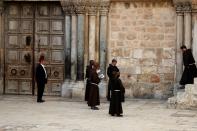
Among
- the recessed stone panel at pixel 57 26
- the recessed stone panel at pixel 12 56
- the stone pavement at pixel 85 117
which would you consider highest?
the recessed stone panel at pixel 57 26

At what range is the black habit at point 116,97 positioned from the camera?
573 inches

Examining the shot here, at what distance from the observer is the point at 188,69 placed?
17.9m

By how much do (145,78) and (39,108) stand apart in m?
4.62

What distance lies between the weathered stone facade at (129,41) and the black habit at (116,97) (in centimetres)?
457

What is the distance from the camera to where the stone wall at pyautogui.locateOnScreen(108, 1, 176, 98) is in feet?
62.5

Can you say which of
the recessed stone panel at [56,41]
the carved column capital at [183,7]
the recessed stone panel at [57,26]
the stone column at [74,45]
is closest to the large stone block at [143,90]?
the stone column at [74,45]

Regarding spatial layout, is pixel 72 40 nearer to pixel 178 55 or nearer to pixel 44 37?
pixel 44 37

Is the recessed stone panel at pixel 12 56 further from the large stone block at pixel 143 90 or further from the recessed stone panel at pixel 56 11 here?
the large stone block at pixel 143 90

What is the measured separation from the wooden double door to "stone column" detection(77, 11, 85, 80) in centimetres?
82

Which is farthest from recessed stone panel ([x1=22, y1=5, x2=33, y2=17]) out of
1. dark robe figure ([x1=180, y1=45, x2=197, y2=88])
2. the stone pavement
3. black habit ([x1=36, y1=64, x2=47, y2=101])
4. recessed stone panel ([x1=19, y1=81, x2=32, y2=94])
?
dark robe figure ([x1=180, y1=45, x2=197, y2=88])

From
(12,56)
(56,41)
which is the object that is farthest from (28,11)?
(12,56)

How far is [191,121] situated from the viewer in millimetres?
13602

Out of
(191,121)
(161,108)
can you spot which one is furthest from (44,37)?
(191,121)

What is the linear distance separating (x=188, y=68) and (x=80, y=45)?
158 inches
